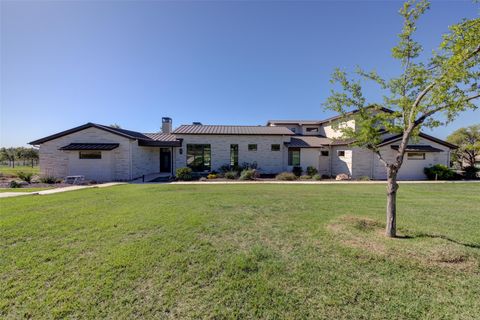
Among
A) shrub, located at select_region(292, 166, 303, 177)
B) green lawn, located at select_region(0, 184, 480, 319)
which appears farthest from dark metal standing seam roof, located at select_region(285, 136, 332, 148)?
green lawn, located at select_region(0, 184, 480, 319)

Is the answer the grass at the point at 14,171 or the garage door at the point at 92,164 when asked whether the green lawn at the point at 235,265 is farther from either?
the grass at the point at 14,171

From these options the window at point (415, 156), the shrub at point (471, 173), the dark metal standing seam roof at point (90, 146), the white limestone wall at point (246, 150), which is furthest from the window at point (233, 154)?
the shrub at point (471, 173)

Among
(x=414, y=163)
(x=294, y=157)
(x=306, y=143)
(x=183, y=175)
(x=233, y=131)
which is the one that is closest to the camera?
(x=183, y=175)

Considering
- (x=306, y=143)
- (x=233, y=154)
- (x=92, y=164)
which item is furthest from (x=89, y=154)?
(x=306, y=143)

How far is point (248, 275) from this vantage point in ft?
11.4

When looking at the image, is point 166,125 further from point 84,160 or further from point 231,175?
point 231,175

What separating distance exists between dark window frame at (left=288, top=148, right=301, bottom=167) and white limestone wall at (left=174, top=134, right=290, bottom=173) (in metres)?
0.63

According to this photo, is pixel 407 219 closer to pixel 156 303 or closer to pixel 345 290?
pixel 345 290

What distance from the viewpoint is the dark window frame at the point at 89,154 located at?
16.4m

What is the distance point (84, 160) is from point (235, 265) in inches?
690

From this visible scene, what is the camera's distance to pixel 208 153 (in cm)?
1989

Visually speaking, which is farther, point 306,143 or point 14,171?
point 14,171

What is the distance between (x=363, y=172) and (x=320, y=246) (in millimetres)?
16084

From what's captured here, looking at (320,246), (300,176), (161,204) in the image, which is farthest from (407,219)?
(300,176)
